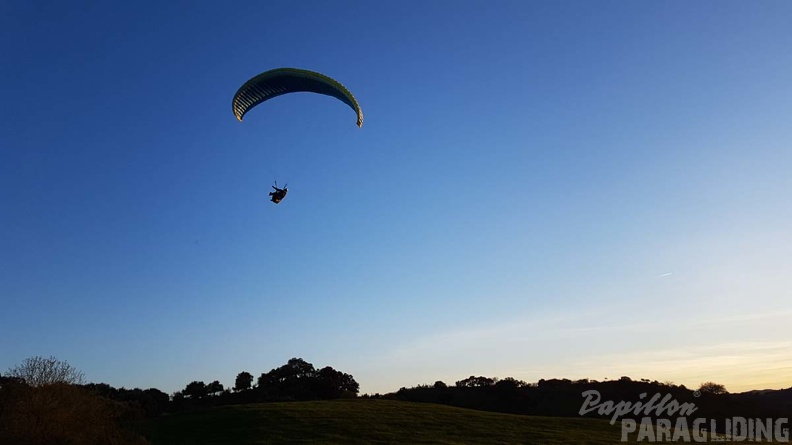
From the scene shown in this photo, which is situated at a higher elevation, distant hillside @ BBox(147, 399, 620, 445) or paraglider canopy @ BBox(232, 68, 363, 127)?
paraglider canopy @ BBox(232, 68, 363, 127)

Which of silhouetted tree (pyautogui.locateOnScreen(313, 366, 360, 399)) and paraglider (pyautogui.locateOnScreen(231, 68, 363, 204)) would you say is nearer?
paraglider (pyautogui.locateOnScreen(231, 68, 363, 204))

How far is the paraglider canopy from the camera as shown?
31656 mm

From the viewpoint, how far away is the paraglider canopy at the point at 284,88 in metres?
31.7

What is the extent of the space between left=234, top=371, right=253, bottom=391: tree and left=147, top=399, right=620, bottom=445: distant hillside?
4316 cm

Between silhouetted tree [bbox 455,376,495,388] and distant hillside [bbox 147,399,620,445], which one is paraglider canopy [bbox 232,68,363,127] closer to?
distant hillside [bbox 147,399,620,445]

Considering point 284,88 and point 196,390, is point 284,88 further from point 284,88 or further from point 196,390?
point 196,390

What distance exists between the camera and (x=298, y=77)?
104 feet

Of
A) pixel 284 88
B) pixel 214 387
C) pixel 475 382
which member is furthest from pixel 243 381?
pixel 284 88

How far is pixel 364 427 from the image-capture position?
146 ft

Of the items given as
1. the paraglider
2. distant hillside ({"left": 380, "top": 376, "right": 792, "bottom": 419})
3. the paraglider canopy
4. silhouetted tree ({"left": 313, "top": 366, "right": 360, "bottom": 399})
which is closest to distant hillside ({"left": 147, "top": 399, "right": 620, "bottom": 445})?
the paraglider

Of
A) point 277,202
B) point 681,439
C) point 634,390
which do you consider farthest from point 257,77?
point 634,390

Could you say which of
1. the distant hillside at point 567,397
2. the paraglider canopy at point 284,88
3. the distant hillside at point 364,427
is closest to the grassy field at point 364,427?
the distant hillside at point 364,427

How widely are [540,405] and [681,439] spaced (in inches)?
1703

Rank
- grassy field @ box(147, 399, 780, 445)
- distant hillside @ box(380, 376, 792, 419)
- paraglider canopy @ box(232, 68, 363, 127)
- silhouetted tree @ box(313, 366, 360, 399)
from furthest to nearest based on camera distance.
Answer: silhouetted tree @ box(313, 366, 360, 399)
distant hillside @ box(380, 376, 792, 419)
grassy field @ box(147, 399, 780, 445)
paraglider canopy @ box(232, 68, 363, 127)
